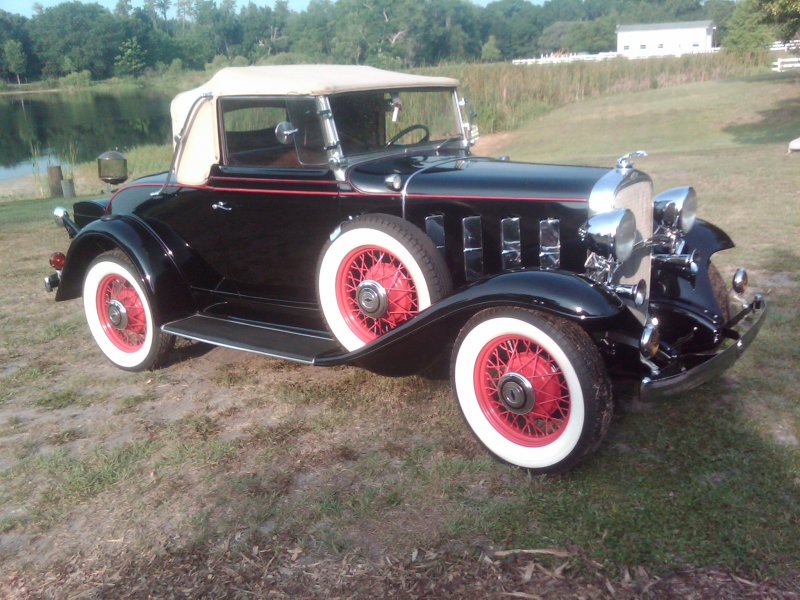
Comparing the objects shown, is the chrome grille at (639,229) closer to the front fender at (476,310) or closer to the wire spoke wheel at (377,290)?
the front fender at (476,310)

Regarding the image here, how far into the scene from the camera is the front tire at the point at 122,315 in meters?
4.71

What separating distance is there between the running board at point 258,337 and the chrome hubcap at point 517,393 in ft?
3.61

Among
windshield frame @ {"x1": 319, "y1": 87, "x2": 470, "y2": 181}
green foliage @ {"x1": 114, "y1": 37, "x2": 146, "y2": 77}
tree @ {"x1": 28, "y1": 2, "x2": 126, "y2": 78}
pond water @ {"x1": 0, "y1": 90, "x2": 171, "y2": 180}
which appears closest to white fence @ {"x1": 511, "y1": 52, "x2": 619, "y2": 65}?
pond water @ {"x1": 0, "y1": 90, "x2": 171, "y2": 180}

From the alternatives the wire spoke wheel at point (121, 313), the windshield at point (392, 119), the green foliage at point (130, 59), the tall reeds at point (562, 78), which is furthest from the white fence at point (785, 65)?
the green foliage at point (130, 59)

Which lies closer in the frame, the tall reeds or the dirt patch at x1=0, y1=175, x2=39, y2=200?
the dirt patch at x1=0, y1=175, x2=39, y2=200

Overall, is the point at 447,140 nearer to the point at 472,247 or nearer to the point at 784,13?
the point at 472,247

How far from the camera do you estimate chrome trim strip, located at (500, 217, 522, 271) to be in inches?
146

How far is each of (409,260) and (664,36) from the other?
3874 inches

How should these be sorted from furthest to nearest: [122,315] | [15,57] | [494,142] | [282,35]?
[15,57]
[282,35]
[494,142]
[122,315]

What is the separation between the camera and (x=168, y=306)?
15.3ft

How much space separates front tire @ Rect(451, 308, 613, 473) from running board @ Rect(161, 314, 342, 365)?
0.93m

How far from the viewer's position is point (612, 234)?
316cm

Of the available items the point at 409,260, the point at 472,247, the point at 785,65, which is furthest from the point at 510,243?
the point at 785,65

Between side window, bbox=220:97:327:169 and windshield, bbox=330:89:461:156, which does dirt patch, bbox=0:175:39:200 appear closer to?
side window, bbox=220:97:327:169
